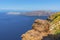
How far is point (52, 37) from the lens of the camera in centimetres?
1714

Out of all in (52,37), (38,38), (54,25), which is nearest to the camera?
(52,37)

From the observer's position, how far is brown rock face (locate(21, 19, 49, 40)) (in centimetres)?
1864

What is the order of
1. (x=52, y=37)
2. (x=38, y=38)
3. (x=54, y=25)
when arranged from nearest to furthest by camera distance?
1. (x=52, y=37)
2. (x=38, y=38)
3. (x=54, y=25)

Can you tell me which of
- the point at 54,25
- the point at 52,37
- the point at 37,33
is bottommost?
the point at 52,37

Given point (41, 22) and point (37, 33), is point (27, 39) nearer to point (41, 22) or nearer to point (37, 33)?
point (37, 33)

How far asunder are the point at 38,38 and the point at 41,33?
131 cm

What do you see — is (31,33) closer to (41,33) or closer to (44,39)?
(41,33)

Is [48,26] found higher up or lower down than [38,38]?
higher up

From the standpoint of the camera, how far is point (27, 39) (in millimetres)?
18547

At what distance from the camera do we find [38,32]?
19750 millimetres

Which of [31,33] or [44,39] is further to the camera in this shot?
[31,33]

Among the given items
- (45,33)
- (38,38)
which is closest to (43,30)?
(45,33)

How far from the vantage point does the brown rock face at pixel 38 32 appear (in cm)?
1864

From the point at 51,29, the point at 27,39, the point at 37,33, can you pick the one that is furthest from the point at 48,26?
the point at 27,39
